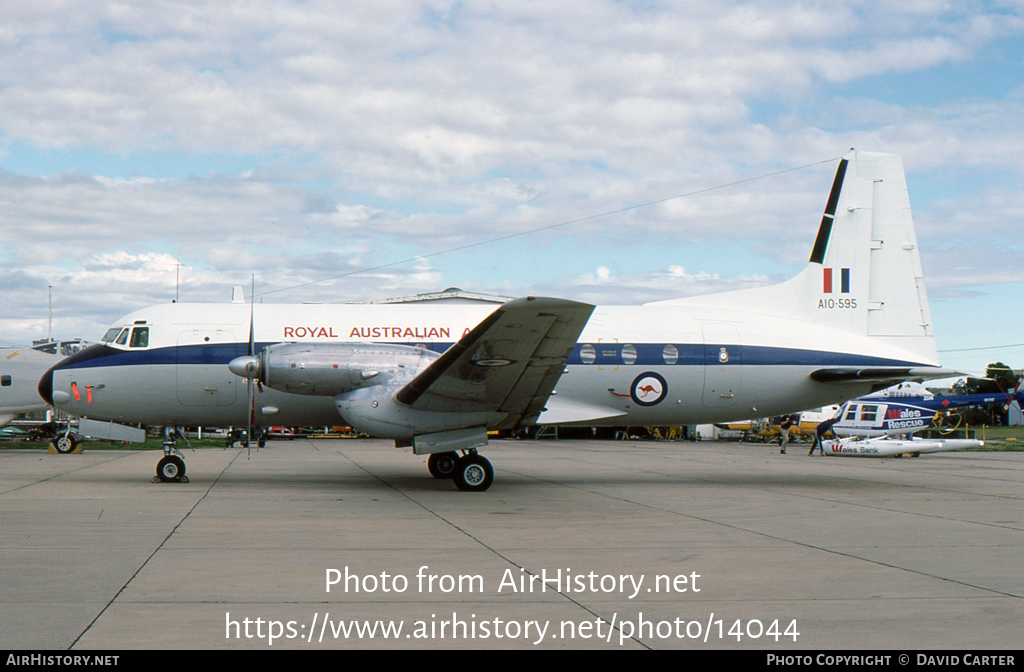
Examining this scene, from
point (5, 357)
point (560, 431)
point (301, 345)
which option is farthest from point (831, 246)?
point (560, 431)

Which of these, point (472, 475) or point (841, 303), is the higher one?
point (841, 303)

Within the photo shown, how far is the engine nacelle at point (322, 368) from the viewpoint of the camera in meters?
14.3

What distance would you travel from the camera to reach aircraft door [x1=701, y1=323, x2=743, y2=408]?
17.0 m

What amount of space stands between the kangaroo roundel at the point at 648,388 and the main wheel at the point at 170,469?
884 centimetres

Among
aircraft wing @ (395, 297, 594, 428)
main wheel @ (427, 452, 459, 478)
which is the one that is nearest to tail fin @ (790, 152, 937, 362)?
aircraft wing @ (395, 297, 594, 428)

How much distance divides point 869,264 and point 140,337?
50.4 ft

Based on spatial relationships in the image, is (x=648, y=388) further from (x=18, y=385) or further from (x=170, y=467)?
(x=18, y=385)

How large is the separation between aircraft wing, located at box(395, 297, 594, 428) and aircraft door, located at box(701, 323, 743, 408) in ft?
13.2

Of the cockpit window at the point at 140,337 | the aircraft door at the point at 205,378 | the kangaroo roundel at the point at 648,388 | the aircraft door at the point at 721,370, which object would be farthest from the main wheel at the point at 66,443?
the aircraft door at the point at 721,370

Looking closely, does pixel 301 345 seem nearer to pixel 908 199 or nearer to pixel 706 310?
pixel 706 310

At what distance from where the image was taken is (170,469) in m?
15.5

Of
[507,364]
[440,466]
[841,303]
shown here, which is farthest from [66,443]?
[841,303]

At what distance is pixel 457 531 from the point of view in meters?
9.92

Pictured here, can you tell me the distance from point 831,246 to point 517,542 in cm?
1228
